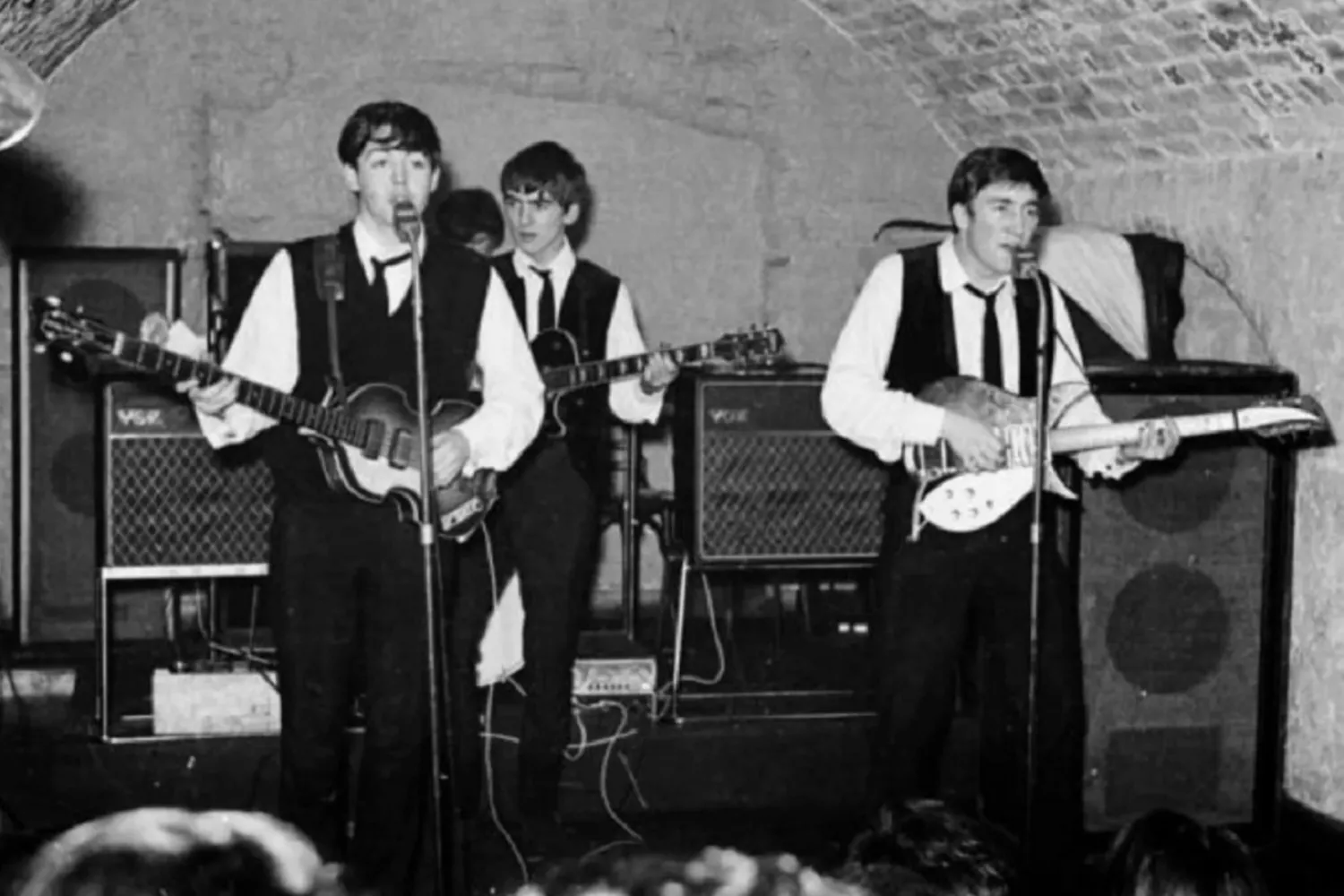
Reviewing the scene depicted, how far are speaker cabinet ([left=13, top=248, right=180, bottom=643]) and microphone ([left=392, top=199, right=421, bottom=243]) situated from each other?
2941 mm

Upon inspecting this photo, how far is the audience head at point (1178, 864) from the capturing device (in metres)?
1.85

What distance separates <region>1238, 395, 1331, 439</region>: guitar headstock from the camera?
457cm

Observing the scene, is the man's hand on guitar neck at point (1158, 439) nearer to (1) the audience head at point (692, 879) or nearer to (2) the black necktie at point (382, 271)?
(2) the black necktie at point (382, 271)

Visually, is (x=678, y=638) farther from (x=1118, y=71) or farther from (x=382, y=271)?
(x=1118, y=71)

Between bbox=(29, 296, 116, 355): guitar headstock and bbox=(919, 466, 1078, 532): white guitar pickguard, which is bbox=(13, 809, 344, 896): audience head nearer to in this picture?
bbox=(29, 296, 116, 355): guitar headstock

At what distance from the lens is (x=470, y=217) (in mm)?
6867

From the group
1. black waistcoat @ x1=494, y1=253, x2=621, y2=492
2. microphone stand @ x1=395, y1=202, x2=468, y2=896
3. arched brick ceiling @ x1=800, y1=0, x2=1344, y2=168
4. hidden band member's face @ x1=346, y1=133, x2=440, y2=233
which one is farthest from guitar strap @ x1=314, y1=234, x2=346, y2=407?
arched brick ceiling @ x1=800, y1=0, x2=1344, y2=168

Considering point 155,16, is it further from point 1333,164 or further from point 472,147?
point 1333,164

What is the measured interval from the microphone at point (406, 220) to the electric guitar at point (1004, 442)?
1434 millimetres

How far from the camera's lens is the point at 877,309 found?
4.49 metres

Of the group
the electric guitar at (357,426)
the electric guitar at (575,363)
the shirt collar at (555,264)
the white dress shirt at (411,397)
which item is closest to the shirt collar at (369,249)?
the white dress shirt at (411,397)

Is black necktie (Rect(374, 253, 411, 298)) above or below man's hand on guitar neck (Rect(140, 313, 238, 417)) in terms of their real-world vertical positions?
above

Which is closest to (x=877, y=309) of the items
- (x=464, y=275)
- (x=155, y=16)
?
(x=464, y=275)

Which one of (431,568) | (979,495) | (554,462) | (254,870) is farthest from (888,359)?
(254,870)
